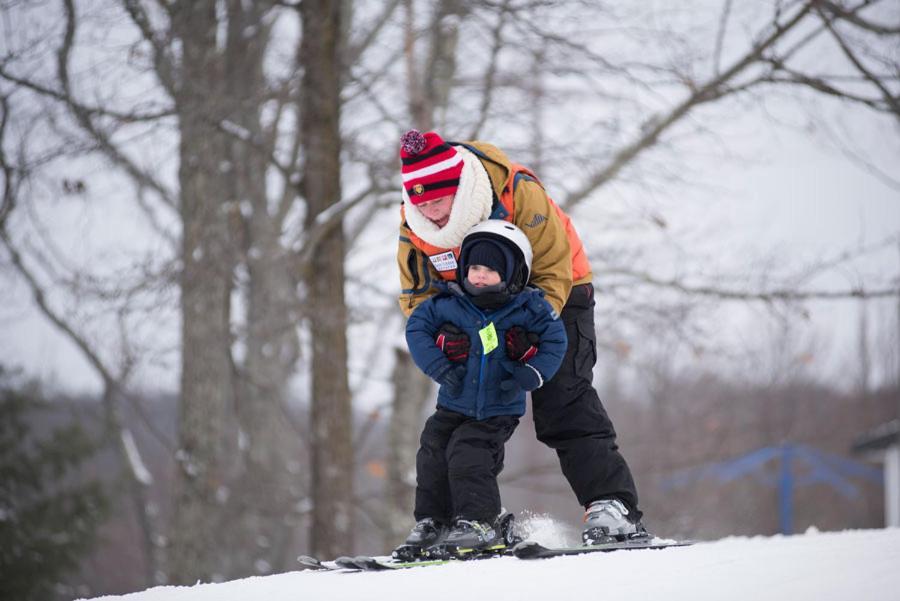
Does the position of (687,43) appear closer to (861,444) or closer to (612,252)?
(612,252)

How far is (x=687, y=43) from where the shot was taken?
729cm

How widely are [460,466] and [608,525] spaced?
2.01 ft

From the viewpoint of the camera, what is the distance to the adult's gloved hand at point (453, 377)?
3.23 m

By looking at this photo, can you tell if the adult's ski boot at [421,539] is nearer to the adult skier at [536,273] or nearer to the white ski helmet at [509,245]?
the adult skier at [536,273]

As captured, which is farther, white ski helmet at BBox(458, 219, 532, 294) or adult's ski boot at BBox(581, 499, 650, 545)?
adult's ski boot at BBox(581, 499, 650, 545)

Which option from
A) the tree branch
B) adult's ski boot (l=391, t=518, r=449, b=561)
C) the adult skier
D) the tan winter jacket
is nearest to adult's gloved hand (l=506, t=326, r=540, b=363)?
the adult skier

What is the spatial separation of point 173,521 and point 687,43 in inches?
241

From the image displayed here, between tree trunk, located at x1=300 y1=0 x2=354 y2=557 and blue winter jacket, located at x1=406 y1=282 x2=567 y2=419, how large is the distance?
12.0 feet

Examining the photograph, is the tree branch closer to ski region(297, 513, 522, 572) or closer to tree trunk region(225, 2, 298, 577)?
tree trunk region(225, 2, 298, 577)

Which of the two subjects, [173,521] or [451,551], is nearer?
[451,551]

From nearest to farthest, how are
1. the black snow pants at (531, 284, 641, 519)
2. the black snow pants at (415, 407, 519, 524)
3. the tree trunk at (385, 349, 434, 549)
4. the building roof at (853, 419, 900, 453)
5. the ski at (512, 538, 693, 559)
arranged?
1. the ski at (512, 538, 693, 559)
2. the black snow pants at (415, 407, 519, 524)
3. the black snow pants at (531, 284, 641, 519)
4. the tree trunk at (385, 349, 434, 549)
5. the building roof at (853, 419, 900, 453)

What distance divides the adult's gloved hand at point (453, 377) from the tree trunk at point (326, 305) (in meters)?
3.64

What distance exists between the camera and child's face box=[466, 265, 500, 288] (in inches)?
124

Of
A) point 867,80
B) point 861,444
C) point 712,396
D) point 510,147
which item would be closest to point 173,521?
point 510,147
